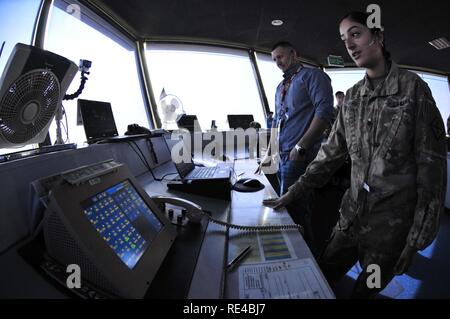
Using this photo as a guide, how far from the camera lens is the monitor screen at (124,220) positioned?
0.46 m

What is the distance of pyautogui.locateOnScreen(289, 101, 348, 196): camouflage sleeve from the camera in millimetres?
1109

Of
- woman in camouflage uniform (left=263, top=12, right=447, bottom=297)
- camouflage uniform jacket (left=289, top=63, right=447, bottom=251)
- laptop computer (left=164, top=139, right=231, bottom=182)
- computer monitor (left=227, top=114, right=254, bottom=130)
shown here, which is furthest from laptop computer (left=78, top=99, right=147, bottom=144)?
computer monitor (left=227, top=114, right=254, bottom=130)

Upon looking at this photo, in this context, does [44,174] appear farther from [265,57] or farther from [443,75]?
[443,75]

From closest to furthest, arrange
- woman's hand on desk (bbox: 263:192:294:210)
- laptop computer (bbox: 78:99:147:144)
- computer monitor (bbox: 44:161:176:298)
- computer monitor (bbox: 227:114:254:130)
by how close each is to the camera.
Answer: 1. computer monitor (bbox: 44:161:176:298)
2. woman's hand on desk (bbox: 263:192:294:210)
3. laptop computer (bbox: 78:99:147:144)
4. computer monitor (bbox: 227:114:254:130)

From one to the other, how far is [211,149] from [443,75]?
8577mm

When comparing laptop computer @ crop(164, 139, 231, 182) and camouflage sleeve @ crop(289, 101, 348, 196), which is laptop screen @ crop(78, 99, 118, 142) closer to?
laptop computer @ crop(164, 139, 231, 182)

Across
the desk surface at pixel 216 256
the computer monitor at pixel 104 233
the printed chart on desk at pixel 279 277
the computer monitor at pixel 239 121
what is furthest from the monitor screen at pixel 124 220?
the computer monitor at pixel 239 121

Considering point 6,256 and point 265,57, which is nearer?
point 6,256

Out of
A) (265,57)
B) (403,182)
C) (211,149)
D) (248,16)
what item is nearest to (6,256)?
(403,182)

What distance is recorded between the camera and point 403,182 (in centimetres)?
89

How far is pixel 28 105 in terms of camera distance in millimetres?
737

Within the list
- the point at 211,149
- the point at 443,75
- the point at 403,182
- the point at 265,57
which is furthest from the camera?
the point at 443,75

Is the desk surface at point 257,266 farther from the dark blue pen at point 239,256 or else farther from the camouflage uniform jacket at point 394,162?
the camouflage uniform jacket at point 394,162

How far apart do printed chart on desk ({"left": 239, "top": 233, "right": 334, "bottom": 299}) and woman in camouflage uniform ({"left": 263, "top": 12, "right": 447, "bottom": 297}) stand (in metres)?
0.39
